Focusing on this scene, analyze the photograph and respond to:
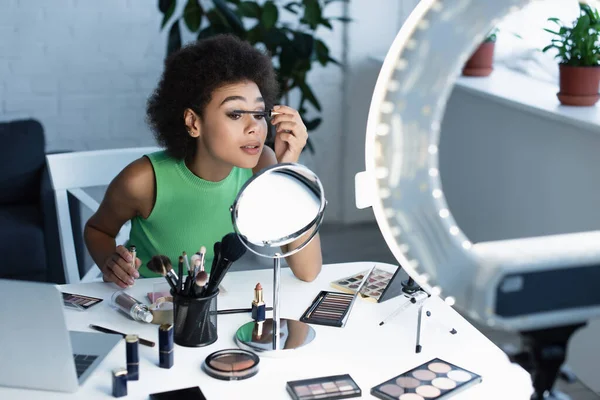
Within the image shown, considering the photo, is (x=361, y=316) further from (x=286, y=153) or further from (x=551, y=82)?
(x=551, y=82)

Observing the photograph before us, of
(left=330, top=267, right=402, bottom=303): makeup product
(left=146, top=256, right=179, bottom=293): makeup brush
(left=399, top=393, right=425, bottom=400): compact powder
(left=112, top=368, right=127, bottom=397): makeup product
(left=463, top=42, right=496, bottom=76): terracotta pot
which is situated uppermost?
(left=463, top=42, right=496, bottom=76): terracotta pot

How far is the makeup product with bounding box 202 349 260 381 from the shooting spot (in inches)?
45.6

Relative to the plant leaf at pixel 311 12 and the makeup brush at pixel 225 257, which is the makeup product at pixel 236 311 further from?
the plant leaf at pixel 311 12

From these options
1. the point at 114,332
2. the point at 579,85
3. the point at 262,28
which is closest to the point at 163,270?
the point at 114,332

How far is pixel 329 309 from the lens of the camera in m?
1.42

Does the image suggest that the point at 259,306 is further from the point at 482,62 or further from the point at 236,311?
the point at 482,62

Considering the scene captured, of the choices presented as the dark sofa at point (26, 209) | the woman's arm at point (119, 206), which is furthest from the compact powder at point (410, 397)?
the dark sofa at point (26, 209)

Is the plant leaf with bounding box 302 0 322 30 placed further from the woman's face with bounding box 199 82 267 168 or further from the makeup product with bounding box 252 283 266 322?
the makeup product with bounding box 252 283 266 322

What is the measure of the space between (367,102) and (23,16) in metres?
1.77

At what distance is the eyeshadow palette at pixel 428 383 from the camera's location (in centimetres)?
112

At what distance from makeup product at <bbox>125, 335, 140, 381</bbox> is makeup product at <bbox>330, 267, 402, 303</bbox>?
0.50 metres

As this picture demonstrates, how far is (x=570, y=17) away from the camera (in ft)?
10.5

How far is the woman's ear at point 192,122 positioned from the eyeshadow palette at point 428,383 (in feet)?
2.72

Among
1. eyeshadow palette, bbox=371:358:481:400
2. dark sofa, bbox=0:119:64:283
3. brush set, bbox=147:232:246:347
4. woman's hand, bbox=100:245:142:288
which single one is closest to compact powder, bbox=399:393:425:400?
eyeshadow palette, bbox=371:358:481:400
